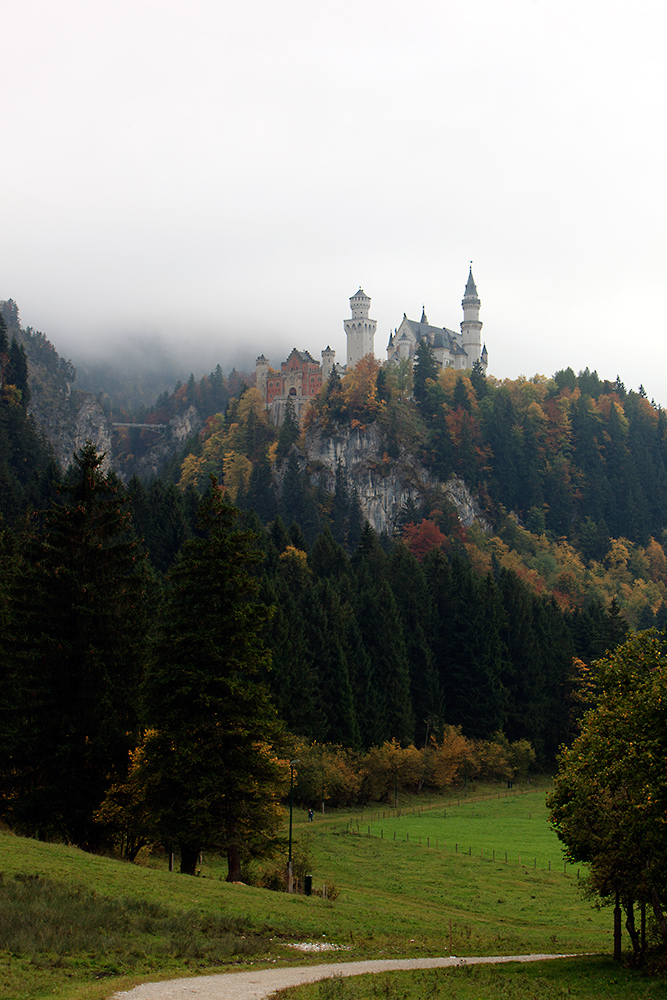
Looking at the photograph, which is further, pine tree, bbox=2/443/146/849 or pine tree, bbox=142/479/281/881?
pine tree, bbox=2/443/146/849

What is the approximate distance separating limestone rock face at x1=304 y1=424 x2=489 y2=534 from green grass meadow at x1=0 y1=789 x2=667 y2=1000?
4783 inches

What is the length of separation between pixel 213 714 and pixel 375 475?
463ft

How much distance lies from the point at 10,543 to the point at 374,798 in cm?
3497

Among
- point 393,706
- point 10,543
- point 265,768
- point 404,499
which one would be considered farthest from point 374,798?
point 404,499

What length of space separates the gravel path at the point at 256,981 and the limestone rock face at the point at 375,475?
147 meters

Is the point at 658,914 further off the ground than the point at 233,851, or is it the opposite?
the point at 658,914

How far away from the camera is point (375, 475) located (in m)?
175

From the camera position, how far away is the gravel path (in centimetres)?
1797

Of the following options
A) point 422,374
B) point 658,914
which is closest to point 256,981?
point 658,914

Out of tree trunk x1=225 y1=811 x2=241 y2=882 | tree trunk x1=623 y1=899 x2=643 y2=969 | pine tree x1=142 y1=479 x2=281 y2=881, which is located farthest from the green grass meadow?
pine tree x1=142 y1=479 x2=281 y2=881

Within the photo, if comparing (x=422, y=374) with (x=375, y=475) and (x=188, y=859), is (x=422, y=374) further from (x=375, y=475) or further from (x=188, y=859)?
(x=188, y=859)

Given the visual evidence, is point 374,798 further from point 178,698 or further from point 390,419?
point 390,419

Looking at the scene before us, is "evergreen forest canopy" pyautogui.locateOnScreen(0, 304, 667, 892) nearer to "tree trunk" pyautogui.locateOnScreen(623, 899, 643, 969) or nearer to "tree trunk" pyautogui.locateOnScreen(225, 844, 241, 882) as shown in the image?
"tree trunk" pyautogui.locateOnScreen(225, 844, 241, 882)

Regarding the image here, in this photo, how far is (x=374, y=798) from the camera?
77938mm
